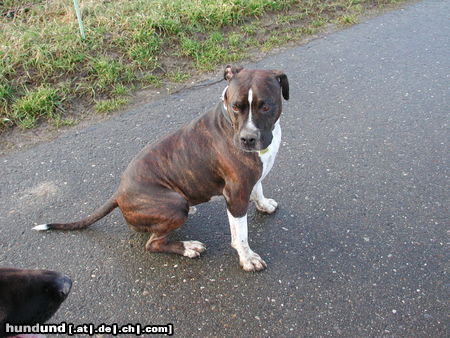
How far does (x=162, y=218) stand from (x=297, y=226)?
1.18 metres

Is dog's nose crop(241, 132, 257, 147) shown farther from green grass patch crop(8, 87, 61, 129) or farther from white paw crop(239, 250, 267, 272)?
green grass patch crop(8, 87, 61, 129)

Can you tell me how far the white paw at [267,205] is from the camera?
3.90 metres

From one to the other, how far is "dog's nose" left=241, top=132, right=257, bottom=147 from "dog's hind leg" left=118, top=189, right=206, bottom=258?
73 cm

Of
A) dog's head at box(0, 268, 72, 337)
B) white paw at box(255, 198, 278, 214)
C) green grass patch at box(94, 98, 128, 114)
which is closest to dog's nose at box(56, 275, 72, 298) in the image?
dog's head at box(0, 268, 72, 337)

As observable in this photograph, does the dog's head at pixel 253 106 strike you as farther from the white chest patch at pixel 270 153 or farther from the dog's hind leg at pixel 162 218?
the dog's hind leg at pixel 162 218

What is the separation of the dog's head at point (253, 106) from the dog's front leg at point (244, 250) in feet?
2.22

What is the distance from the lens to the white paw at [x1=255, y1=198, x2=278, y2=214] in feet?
12.8

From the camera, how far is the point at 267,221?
3.92 meters

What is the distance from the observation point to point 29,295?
228 centimetres

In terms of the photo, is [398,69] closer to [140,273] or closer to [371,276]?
[371,276]

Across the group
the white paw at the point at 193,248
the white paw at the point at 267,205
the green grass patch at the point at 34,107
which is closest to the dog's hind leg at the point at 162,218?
the white paw at the point at 193,248

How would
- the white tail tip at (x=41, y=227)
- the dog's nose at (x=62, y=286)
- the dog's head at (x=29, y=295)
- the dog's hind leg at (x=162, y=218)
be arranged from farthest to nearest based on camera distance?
the white tail tip at (x=41, y=227) → the dog's hind leg at (x=162, y=218) → the dog's nose at (x=62, y=286) → the dog's head at (x=29, y=295)

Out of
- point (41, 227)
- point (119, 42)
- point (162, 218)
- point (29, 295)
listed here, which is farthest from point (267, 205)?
point (119, 42)

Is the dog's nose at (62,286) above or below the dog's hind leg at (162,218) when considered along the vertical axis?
above
